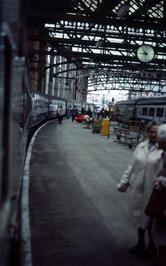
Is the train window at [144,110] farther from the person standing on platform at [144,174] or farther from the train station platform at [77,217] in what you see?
the person standing on platform at [144,174]

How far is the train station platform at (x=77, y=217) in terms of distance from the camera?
5.49 m

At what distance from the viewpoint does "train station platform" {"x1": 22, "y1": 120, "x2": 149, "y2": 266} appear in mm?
5492

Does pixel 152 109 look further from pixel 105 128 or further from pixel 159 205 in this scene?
pixel 159 205

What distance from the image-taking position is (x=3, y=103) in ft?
6.92

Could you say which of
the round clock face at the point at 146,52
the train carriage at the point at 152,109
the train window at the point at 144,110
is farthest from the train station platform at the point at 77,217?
the train window at the point at 144,110

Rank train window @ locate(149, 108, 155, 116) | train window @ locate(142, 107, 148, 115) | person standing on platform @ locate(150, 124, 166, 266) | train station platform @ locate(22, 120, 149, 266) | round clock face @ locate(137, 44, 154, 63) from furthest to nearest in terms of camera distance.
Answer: train window @ locate(142, 107, 148, 115) < train window @ locate(149, 108, 155, 116) < round clock face @ locate(137, 44, 154, 63) < train station platform @ locate(22, 120, 149, 266) < person standing on platform @ locate(150, 124, 166, 266)

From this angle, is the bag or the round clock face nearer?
the bag

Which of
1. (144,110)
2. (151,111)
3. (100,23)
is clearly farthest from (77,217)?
(144,110)

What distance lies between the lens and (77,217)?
730cm

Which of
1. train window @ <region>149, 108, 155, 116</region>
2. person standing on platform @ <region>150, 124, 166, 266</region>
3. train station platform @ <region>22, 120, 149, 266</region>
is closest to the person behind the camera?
person standing on platform @ <region>150, 124, 166, 266</region>

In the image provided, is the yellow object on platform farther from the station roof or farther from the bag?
the bag

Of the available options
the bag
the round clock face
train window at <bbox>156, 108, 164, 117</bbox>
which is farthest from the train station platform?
train window at <bbox>156, 108, 164, 117</bbox>

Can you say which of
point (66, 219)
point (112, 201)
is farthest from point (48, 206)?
point (112, 201)

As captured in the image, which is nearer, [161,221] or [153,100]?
[161,221]
